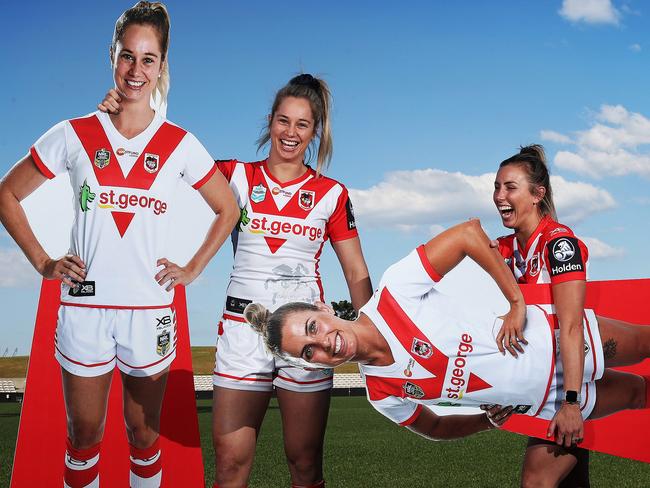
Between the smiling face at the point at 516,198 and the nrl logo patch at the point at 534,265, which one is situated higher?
the smiling face at the point at 516,198

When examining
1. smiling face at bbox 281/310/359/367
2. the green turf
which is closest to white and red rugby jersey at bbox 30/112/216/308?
smiling face at bbox 281/310/359/367

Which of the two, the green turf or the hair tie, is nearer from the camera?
the hair tie

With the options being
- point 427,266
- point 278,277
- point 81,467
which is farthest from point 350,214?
point 81,467

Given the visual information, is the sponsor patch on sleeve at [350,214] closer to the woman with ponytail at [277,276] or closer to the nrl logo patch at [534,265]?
the woman with ponytail at [277,276]

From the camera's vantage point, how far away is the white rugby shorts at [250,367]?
399 cm

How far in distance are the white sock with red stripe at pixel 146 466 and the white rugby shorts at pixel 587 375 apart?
85.7 inches

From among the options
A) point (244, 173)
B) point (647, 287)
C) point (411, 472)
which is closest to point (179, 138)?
point (244, 173)

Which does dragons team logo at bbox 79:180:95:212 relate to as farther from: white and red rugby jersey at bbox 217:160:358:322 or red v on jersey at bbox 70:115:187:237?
white and red rugby jersey at bbox 217:160:358:322

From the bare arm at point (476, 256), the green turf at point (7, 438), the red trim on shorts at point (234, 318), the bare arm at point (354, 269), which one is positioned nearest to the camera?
the bare arm at point (476, 256)

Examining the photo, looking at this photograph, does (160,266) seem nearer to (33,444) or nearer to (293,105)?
(293,105)

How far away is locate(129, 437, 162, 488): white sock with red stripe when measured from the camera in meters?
4.28

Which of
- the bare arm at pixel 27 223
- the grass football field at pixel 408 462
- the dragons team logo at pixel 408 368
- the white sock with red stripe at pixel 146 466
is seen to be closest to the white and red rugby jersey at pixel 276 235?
the dragons team logo at pixel 408 368

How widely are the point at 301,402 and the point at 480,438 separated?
8.50 m

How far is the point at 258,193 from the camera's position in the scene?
4113 millimetres
